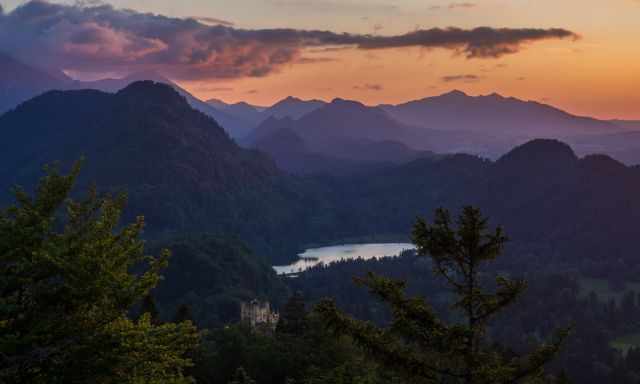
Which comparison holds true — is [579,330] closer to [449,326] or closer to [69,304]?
[449,326]

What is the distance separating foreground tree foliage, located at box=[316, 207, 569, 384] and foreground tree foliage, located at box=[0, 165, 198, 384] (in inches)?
216

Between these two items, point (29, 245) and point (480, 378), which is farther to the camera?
point (29, 245)

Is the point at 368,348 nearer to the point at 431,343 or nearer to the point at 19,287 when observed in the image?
the point at 431,343

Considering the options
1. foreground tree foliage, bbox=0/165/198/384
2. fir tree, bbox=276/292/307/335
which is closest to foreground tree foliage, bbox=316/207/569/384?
foreground tree foliage, bbox=0/165/198/384

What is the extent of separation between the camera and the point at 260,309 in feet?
573

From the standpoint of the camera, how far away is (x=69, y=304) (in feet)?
58.3

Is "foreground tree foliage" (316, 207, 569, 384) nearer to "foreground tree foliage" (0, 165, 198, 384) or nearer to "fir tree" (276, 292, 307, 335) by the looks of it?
"foreground tree foliage" (0, 165, 198, 384)

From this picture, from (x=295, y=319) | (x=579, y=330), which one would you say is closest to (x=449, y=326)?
(x=295, y=319)

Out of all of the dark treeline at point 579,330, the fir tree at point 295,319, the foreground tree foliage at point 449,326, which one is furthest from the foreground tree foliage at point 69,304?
the dark treeline at point 579,330

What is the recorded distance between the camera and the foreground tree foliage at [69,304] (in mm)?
16562

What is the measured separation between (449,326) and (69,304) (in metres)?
10.5

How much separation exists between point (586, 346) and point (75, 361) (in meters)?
156

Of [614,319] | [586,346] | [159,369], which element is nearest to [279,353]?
[159,369]

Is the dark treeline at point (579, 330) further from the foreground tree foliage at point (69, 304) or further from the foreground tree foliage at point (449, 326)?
the foreground tree foliage at point (69, 304)
